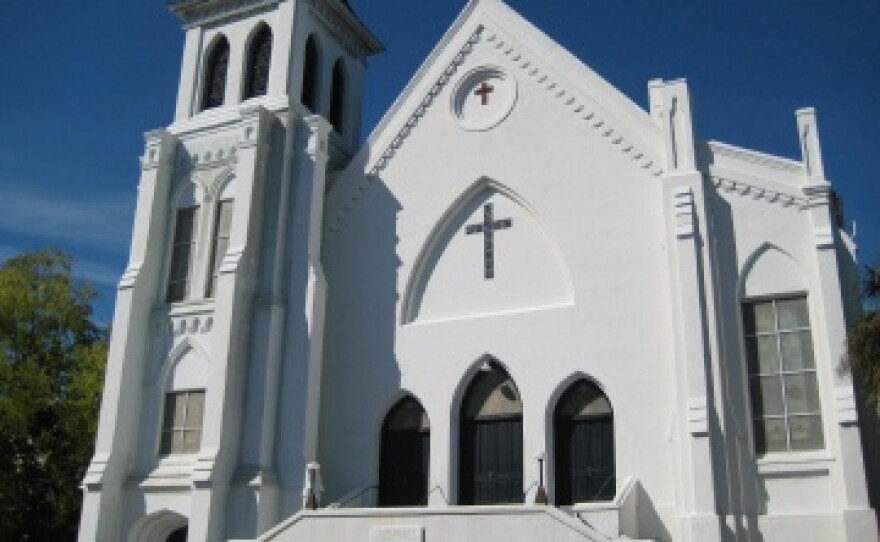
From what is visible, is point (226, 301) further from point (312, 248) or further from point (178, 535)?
point (178, 535)

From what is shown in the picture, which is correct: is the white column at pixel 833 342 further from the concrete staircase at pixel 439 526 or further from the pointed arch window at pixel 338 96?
the pointed arch window at pixel 338 96

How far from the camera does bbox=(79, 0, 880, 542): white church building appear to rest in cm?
1594

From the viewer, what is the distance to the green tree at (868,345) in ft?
45.5

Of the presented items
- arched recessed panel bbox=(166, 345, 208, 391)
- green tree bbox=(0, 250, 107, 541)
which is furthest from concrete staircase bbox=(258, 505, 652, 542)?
green tree bbox=(0, 250, 107, 541)

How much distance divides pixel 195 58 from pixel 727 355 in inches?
603

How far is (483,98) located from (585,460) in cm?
832

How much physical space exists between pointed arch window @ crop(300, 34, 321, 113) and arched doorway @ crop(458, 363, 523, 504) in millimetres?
8828

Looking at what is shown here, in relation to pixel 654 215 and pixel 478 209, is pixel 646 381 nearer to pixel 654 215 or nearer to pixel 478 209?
pixel 654 215

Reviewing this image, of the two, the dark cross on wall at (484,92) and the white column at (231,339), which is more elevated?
the dark cross on wall at (484,92)

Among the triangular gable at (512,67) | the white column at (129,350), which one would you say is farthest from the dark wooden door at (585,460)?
the white column at (129,350)

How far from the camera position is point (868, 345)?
46.1ft

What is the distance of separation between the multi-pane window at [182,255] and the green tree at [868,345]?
13911 mm

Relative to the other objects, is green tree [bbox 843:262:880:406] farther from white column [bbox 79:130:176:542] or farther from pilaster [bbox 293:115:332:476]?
white column [bbox 79:130:176:542]

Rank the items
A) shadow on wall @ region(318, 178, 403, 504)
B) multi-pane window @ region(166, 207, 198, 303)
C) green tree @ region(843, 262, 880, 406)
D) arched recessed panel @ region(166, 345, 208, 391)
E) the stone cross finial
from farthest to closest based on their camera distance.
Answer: multi-pane window @ region(166, 207, 198, 303)
arched recessed panel @ region(166, 345, 208, 391)
shadow on wall @ region(318, 178, 403, 504)
the stone cross finial
green tree @ region(843, 262, 880, 406)
